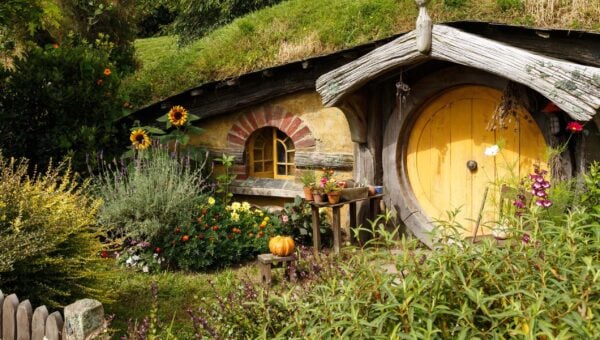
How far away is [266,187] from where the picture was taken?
26.4 ft

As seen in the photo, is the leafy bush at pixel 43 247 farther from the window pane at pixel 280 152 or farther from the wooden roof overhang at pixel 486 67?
the window pane at pixel 280 152

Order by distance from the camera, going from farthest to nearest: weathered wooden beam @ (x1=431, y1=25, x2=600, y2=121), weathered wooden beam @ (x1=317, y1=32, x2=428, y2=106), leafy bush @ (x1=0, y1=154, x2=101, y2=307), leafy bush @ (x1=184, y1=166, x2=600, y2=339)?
weathered wooden beam @ (x1=317, y1=32, x2=428, y2=106) → weathered wooden beam @ (x1=431, y1=25, x2=600, y2=121) → leafy bush @ (x1=0, y1=154, x2=101, y2=307) → leafy bush @ (x1=184, y1=166, x2=600, y2=339)

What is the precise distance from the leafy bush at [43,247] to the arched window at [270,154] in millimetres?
3421

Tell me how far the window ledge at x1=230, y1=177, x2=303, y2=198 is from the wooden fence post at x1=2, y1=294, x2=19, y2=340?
4.29m

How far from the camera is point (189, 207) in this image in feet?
23.6

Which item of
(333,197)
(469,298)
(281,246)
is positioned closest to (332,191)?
(333,197)

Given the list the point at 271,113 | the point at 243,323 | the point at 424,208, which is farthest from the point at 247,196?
the point at 243,323

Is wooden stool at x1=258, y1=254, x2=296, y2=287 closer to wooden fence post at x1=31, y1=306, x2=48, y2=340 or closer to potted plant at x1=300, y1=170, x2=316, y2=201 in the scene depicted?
potted plant at x1=300, y1=170, x2=316, y2=201

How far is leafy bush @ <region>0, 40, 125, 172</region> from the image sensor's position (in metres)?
7.86

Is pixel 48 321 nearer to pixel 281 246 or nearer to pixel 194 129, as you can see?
pixel 281 246

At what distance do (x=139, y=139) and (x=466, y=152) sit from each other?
12.5ft

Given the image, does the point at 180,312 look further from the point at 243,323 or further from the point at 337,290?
the point at 337,290

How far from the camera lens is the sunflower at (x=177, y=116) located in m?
7.80

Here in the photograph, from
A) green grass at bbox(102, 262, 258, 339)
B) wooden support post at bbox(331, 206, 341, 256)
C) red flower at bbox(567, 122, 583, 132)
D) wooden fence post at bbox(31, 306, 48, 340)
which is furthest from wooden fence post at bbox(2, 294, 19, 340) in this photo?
red flower at bbox(567, 122, 583, 132)
